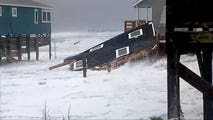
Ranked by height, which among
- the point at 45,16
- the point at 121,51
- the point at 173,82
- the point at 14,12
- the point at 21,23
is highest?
the point at 14,12

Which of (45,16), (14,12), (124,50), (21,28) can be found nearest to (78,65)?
(124,50)

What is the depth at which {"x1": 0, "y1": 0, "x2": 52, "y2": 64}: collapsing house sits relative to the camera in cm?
3662

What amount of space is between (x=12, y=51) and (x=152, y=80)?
61.1 feet

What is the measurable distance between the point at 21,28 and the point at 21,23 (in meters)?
0.39

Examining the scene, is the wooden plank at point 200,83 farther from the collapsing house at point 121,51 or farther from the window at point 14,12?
the window at point 14,12

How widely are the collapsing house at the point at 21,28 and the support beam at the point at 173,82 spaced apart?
2481 cm

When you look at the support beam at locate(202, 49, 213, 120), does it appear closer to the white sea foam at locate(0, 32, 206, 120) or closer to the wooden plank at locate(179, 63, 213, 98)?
the wooden plank at locate(179, 63, 213, 98)

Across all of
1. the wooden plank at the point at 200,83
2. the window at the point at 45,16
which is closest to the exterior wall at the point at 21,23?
the window at the point at 45,16

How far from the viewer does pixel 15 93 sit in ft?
64.0

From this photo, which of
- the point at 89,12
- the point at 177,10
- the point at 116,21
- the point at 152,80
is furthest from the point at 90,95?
the point at 89,12

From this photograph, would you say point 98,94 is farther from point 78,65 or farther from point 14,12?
point 14,12

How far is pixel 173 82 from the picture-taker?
1108cm

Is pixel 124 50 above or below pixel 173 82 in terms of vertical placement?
below

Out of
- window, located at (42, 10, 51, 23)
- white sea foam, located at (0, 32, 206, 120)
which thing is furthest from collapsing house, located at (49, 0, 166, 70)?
window, located at (42, 10, 51, 23)
